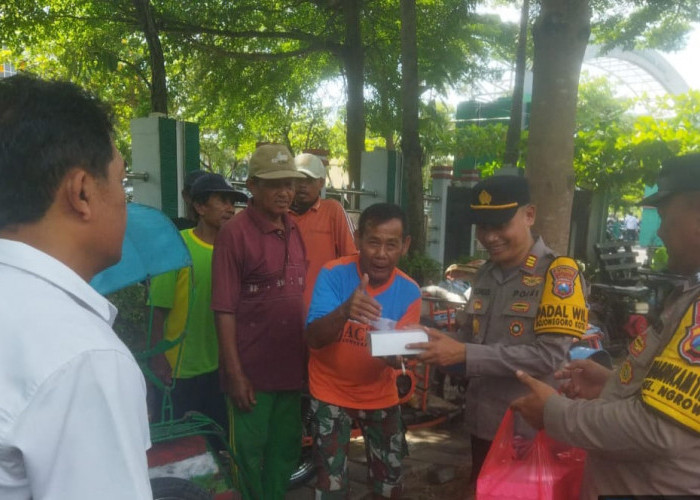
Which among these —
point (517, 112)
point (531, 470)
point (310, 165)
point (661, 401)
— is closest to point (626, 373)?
point (661, 401)

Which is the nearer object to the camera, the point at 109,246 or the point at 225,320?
the point at 109,246

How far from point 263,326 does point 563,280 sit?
1394mm

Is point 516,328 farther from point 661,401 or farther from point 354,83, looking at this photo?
point 354,83

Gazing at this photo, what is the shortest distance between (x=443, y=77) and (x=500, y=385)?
441 inches

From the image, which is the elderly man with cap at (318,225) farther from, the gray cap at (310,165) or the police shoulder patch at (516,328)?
the police shoulder patch at (516,328)

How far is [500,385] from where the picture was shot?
2342mm

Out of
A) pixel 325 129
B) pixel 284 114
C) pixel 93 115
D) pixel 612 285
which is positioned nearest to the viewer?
pixel 93 115

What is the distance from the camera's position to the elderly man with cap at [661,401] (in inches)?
51.9

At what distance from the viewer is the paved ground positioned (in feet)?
11.4

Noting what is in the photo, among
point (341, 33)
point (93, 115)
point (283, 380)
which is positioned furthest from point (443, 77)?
point (93, 115)

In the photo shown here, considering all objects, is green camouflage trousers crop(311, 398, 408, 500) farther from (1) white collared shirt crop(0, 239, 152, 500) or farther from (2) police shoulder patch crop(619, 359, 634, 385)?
(1) white collared shirt crop(0, 239, 152, 500)

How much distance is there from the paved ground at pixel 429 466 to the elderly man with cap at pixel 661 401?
146 centimetres

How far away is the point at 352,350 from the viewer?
251 centimetres

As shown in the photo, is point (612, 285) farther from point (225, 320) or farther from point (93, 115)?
point (93, 115)
